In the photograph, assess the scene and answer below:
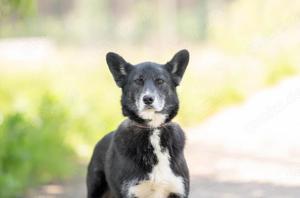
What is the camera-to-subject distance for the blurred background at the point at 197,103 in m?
8.24

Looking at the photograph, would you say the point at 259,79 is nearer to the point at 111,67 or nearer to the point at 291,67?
the point at 291,67

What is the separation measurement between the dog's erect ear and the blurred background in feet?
7.39

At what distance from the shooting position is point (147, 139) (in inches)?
215

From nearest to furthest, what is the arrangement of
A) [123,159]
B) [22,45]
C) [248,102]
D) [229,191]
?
[123,159] → [229,191] → [248,102] → [22,45]

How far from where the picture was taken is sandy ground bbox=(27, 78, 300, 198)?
26.2 ft

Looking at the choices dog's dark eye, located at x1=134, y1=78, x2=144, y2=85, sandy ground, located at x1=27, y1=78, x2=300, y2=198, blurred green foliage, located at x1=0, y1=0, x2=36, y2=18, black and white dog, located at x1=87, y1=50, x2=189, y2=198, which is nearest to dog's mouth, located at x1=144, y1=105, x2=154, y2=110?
black and white dog, located at x1=87, y1=50, x2=189, y2=198

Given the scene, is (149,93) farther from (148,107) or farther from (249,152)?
(249,152)

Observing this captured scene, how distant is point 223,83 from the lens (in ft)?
45.4

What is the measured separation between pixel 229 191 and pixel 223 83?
6.14 m

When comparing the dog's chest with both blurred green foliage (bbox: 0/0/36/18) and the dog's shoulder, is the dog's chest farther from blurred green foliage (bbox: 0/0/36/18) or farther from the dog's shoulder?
blurred green foliage (bbox: 0/0/36/18)

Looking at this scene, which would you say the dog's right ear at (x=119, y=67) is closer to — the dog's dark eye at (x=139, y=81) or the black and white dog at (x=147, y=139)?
the black and white dog at (x=147, y=139)

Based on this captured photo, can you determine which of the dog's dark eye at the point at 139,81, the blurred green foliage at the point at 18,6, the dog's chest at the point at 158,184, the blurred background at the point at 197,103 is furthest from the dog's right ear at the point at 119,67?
the blurred green foliage at the point at 18,6

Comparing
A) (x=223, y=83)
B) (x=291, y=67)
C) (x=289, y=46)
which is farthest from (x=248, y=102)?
(x=289, y=46)

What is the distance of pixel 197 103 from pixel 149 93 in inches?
304
